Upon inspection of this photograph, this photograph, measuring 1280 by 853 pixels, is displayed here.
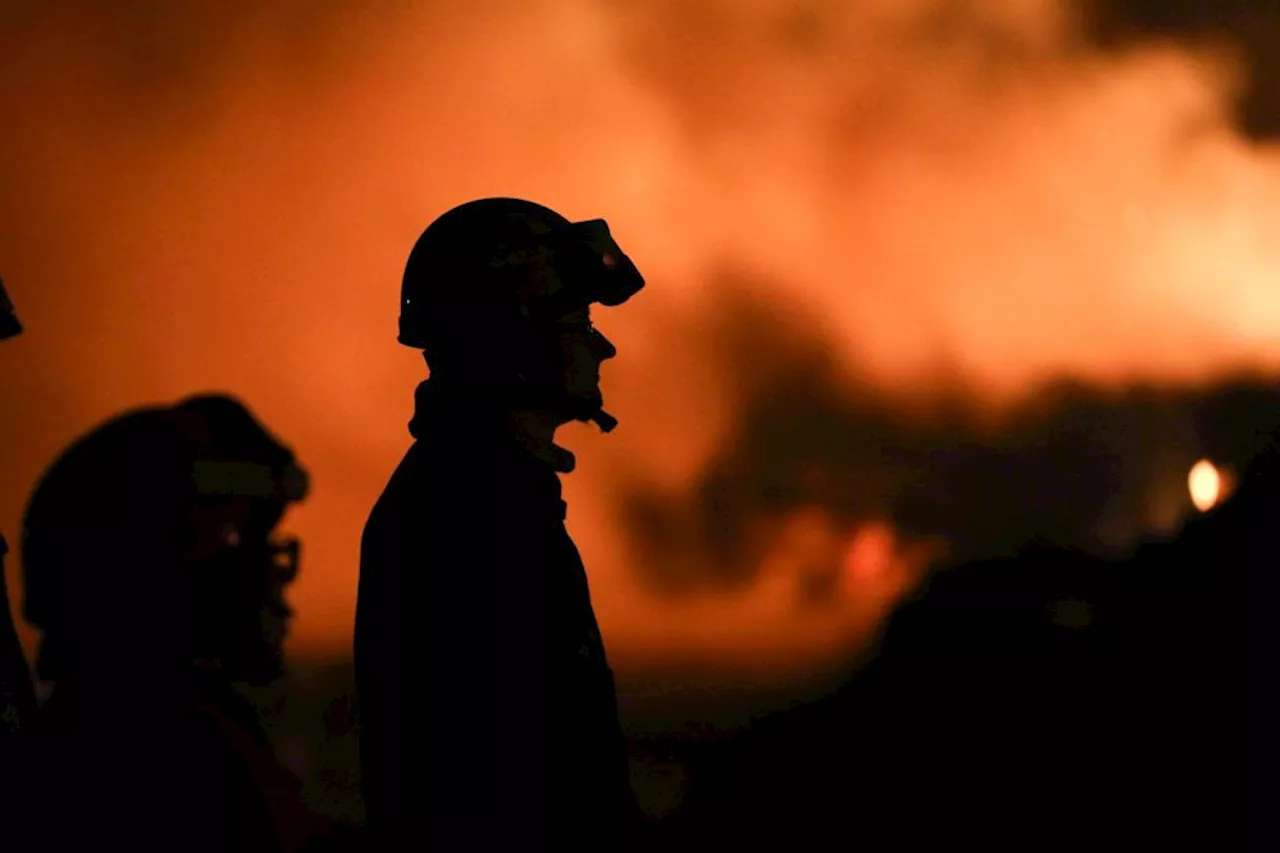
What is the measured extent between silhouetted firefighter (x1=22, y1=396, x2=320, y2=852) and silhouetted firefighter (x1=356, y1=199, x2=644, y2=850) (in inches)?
34.4

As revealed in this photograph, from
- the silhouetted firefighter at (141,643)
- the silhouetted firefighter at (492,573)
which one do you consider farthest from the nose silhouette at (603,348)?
the silhouetted firefighter at (141,643)

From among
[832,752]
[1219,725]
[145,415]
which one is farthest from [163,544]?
[832,752]

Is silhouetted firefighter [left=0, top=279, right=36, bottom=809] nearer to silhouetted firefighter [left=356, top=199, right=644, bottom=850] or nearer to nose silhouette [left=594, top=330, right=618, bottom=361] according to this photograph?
silhouetted firefighter [left=356, top=199, right=644, bottom=850]

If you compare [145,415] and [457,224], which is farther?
[457,224]

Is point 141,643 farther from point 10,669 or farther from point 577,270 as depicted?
point 577,270

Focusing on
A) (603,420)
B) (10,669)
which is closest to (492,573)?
(603,420)

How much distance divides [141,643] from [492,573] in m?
1.34

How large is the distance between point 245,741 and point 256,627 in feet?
0.97

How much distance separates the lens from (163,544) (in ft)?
11.0

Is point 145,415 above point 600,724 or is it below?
above

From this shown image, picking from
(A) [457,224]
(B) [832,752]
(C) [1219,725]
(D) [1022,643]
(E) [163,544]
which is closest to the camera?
(E) [163,544]

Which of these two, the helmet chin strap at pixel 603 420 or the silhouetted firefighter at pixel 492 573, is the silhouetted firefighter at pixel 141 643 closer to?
the silhouetted firefighter at pixel 492 573

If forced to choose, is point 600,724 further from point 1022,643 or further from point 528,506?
point 1022,643

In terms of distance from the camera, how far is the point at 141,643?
3344mm
